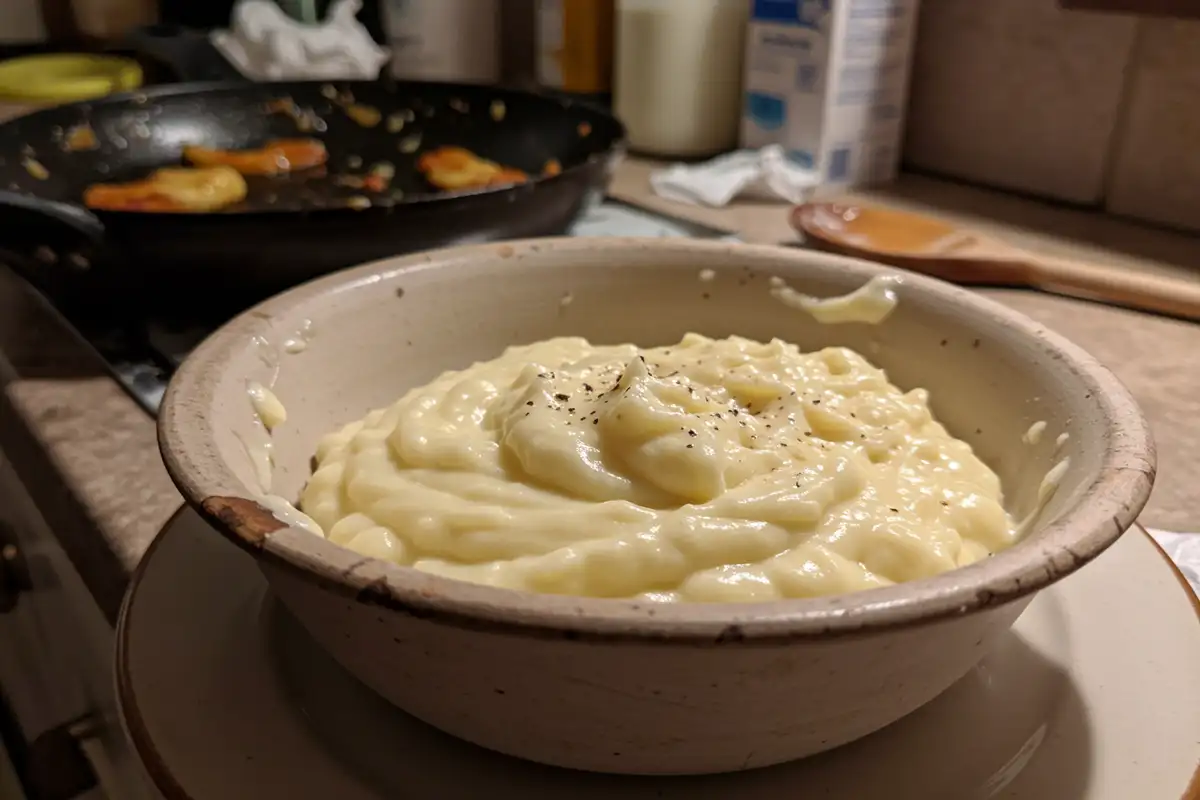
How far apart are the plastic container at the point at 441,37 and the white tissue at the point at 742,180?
52 cm

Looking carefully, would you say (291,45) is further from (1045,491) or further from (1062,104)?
(1045,491)

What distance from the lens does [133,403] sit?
0.80 meters

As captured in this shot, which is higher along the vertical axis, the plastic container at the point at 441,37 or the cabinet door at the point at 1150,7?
the cabinet door at the point at 1150,7

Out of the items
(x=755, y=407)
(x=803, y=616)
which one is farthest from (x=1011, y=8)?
(x=803, y=616)

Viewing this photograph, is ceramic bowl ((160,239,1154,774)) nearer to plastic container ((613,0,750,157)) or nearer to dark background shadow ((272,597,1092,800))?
dark background shadow ((272,597,1092,800))

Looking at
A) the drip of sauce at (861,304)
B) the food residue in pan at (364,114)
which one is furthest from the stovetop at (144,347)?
→ the food residue in pan at (364,114)

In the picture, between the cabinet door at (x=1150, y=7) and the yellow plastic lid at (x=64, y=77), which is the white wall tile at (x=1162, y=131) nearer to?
the cabinet door at (x=1150, y=7)

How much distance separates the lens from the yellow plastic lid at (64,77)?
180 cm

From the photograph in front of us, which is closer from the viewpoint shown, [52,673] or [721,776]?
[721,776]

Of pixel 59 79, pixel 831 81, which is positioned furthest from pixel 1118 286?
pixel 59 79

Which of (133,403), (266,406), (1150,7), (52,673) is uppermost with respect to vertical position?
(1150,7)

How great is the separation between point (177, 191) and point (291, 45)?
575mm

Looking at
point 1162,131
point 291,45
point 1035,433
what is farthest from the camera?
point 291,45

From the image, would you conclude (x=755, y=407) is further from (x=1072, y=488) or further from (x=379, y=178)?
(x=379, y=178)
